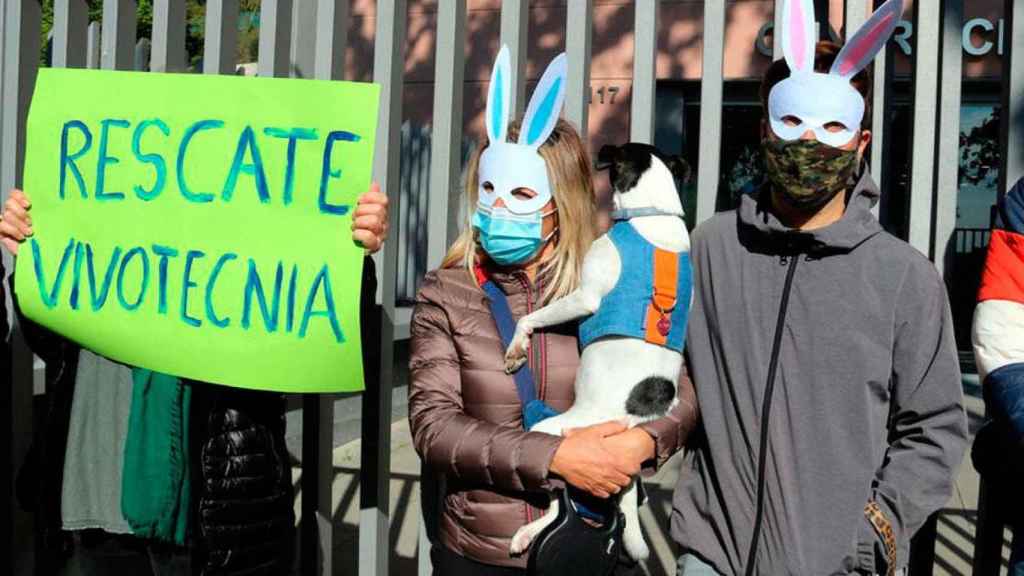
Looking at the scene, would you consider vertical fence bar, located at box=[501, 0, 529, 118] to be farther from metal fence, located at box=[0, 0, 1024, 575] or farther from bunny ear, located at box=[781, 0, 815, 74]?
bunny ear, located at box=[781, 0, 815, 74]

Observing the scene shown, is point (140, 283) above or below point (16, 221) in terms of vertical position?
below

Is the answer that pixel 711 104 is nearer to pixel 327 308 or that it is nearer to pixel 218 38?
pixel 327 308

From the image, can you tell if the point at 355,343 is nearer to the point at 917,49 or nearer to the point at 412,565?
the point at 917,49

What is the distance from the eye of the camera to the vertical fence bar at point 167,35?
11.9 feet

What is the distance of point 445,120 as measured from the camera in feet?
11.2

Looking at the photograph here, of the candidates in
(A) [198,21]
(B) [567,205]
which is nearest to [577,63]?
(B) [567,205]

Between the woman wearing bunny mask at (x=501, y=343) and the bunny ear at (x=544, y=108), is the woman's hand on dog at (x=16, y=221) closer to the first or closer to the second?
the woman wearing bunny mask at (x=501, y=343)

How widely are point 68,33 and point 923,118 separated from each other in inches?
111

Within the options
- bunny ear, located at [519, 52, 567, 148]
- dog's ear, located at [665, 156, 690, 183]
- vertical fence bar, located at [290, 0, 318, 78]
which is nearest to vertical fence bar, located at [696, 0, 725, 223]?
dog's ear, located at [665, 156, 690, 183]

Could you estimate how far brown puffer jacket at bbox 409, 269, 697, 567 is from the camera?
2441mm

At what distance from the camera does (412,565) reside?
5090mm

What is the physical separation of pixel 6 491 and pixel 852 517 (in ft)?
8.90

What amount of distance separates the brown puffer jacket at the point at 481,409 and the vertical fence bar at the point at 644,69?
0.81 metres

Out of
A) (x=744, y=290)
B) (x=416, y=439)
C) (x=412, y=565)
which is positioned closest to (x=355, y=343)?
(x=416, y=439)
